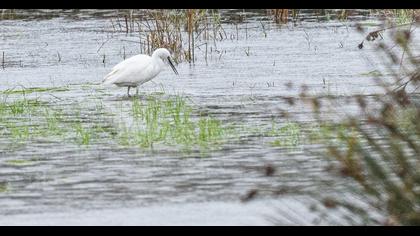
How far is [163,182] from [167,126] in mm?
1865

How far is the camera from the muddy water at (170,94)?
729 centimetres

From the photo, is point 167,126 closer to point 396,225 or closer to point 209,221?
point 209,221

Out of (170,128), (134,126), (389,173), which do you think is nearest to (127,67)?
(134,126)

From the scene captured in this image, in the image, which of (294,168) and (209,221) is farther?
(294,168)

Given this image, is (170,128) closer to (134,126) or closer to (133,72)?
(134,126)

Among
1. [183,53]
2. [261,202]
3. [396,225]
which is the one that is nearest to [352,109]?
[261,202]

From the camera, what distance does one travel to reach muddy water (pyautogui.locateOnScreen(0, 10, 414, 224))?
7293 millimetres

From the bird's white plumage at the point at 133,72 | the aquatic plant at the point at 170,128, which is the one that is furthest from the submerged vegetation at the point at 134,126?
the bird's white plumage at the point at 133,72

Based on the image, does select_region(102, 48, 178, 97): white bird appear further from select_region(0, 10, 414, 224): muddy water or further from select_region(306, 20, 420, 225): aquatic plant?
select_region(306, 20, 420, 225): aquatic plant

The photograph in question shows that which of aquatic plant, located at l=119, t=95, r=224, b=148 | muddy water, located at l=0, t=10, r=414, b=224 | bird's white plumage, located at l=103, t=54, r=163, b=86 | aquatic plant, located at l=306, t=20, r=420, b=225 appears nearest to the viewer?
aquatic plant, located at l=306, t=20, r=420, b=225

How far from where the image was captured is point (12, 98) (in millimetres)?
12078

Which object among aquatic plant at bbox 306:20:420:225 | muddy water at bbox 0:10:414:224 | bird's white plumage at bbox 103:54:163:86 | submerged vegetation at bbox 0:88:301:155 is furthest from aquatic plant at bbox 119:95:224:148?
aquatic plant at bbox 306:20:420:225

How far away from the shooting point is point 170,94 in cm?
1231
